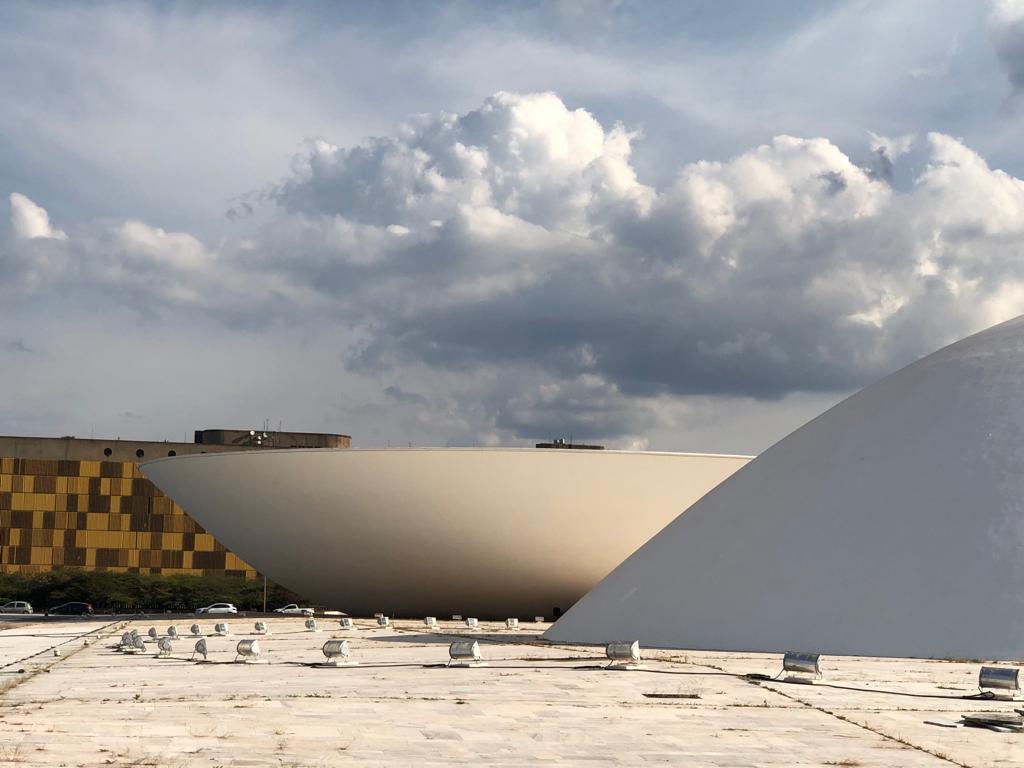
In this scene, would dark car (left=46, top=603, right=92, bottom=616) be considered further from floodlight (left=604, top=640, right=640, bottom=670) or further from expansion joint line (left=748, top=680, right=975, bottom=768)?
expansion joint line (left=748, top=680, right=975, bottom=768)

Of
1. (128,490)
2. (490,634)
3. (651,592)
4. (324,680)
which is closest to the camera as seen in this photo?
(324,680)

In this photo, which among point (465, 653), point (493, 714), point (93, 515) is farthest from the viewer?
point (93, 515)

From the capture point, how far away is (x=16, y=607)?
2815 inches

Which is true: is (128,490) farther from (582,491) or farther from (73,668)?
(73,668)

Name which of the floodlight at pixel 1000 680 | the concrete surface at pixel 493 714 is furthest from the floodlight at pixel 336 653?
the floodlight at pixel 1000 680

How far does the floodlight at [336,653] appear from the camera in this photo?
22.7m

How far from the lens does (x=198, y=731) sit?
Result: 536 inches

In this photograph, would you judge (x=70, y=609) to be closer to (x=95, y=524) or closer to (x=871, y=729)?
(x=95, y=524)

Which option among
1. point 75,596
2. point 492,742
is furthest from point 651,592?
point 75,596

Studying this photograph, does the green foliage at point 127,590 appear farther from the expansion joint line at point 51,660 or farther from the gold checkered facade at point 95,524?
the expansion joint line at point 51,660

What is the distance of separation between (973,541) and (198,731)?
600 inches

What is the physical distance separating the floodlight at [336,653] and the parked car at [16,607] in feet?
172

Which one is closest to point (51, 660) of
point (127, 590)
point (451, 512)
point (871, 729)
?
point (871, 729)

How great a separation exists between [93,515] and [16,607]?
17.3 m
